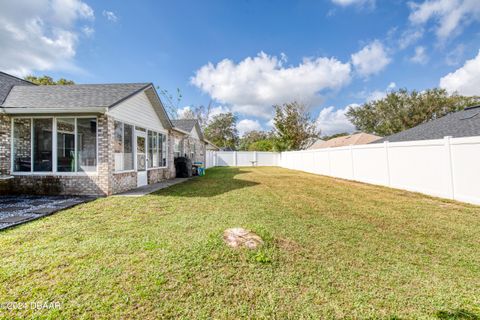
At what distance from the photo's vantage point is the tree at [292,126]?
28.5 metres

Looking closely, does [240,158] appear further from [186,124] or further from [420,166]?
[420,166]

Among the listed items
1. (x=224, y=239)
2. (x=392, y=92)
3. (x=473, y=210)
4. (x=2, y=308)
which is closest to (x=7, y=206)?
(x=2, y=308)

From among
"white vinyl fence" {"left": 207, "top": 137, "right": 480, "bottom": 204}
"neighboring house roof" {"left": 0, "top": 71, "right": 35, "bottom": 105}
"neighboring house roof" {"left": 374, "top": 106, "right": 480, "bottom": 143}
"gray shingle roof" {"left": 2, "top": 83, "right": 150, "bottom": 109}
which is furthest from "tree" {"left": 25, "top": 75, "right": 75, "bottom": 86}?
"neighboring house roof" {"left": 374, "top": 106, "right": 480, "bottom": 143}

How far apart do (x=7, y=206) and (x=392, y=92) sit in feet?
141

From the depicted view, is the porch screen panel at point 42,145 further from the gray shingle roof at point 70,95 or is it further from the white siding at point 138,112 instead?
the white siding at point 138,112

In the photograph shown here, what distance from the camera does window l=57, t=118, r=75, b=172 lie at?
7207 millimetres

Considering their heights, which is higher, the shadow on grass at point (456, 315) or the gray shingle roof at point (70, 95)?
the gray shingle roof at point (70, 95)

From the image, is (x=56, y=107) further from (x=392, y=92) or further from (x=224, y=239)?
(x=392, y=92)

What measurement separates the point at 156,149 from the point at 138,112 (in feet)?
8.10

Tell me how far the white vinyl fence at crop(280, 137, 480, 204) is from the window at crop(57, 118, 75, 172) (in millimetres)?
12061

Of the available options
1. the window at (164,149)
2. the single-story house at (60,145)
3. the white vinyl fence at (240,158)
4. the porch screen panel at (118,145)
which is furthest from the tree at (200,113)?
the single-story house at (60,145)

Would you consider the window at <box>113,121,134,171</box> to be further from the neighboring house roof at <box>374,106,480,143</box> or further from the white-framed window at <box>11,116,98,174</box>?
the neighboring house roof at <box>374,106,480,143</box>

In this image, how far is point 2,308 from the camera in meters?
2.02

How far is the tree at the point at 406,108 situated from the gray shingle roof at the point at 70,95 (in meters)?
37.1
